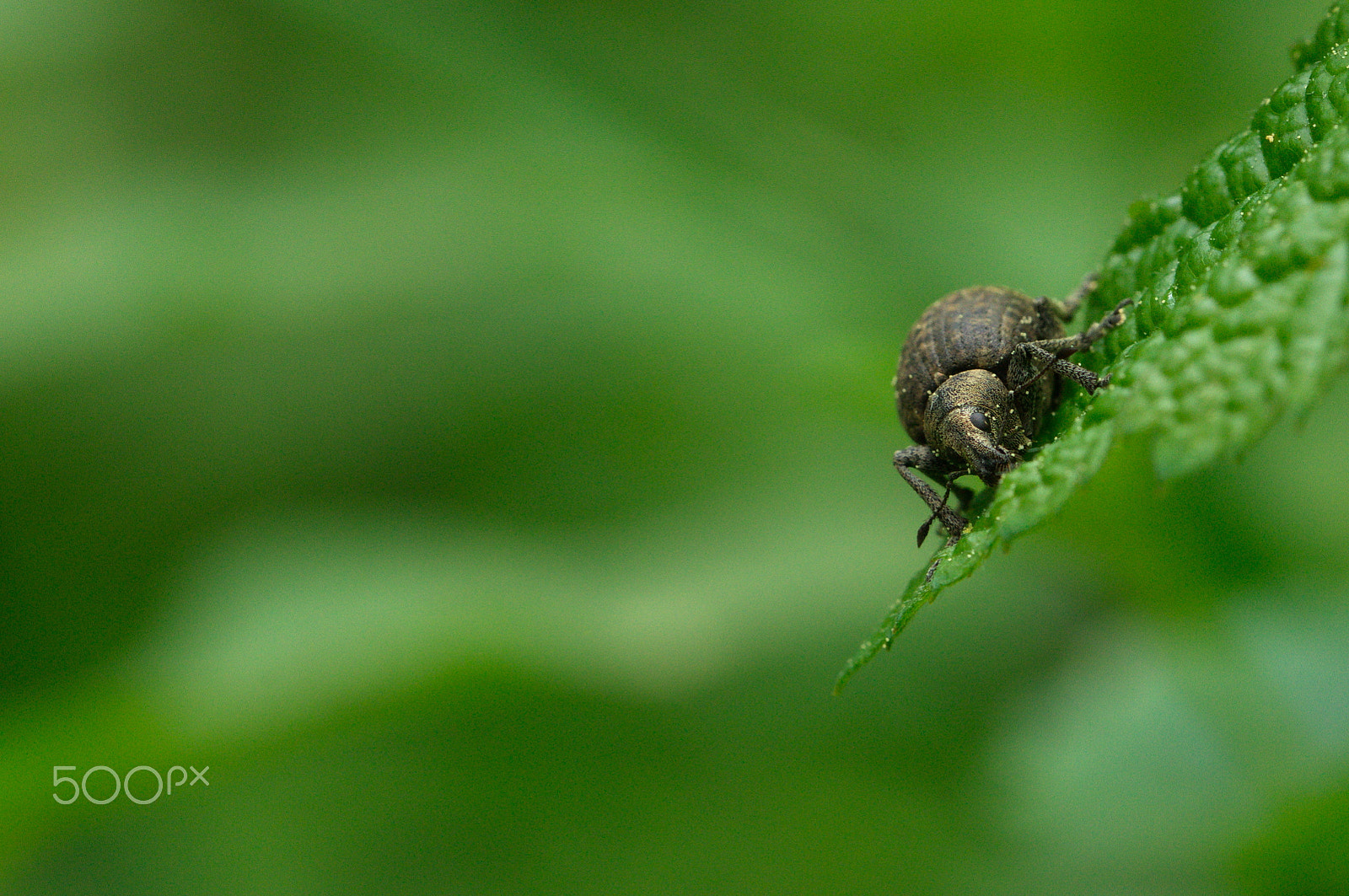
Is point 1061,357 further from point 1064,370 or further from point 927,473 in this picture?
point 927,473

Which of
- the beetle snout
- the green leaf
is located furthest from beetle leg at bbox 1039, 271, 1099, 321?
→ the beetle snout

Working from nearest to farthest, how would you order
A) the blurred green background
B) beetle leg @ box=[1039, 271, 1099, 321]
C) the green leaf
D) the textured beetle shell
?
1. the green leaf
2. the textured beetle shell
3. beetle leg @ box=[1039, 271, 1099, 321]
4. the blurred green background

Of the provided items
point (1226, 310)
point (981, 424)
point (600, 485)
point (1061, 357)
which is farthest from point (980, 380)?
point (600, 485)

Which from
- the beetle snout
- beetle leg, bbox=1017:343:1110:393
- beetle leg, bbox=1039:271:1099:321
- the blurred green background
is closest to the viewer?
beetle leg, bbox=1017:343:1110:393

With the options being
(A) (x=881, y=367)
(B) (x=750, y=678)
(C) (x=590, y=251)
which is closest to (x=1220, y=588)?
(A) (x=881, y=367)

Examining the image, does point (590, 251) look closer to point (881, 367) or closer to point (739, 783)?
point (881, 367)

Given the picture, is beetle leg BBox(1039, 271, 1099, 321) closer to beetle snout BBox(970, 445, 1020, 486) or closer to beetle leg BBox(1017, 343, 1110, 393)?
beetle leg BBox(1017, 343, 1110, 393)

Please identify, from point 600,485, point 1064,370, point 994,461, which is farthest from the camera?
Result: point 600,485
